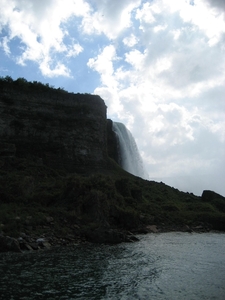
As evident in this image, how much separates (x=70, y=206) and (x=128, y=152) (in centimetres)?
3915

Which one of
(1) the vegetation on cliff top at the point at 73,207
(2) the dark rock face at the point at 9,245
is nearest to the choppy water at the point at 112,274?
(2) the dark rock face at the point at 9,245

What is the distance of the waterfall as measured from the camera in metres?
60.9

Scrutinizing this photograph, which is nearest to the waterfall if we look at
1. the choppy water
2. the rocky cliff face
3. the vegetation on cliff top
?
the rocky cliff face

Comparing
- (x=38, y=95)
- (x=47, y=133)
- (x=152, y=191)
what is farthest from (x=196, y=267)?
(x=38, y=95)

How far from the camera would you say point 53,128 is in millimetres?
45281

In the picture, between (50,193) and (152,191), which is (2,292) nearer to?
(50,193)

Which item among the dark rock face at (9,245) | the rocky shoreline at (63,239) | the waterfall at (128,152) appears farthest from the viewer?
the waterfall at (128,152)

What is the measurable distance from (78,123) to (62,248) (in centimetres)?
3167

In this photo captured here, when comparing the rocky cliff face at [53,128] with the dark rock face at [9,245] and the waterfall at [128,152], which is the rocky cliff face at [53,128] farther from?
the dark rock face at [9,245]

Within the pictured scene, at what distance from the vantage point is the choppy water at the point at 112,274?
9617mm

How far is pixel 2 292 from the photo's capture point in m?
9.22

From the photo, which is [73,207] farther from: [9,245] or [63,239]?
[9,245]

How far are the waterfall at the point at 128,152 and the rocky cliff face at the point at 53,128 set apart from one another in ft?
38.4

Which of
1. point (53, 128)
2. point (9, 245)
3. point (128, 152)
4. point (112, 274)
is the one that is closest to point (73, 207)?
point (9, 245)
